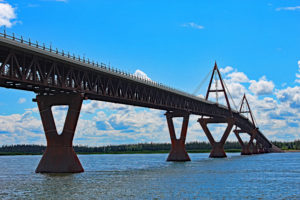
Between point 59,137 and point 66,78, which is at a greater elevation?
point 66,78

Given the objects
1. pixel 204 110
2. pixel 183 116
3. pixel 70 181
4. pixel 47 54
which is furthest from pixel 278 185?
pixel 204 110

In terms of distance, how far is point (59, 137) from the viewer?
58250mm

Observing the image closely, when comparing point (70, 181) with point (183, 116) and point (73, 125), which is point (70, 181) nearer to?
point (73, 125)

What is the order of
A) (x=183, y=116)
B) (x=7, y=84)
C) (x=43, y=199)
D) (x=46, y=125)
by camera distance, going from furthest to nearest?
(x=183, y=116)
(x=46, y=125)
(x=7, y=84)
(x=43, y=199)

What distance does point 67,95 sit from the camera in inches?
2350

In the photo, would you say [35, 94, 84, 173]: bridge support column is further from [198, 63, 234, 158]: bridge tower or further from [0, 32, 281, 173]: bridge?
[198, 63, 234, 158]: bridge tower

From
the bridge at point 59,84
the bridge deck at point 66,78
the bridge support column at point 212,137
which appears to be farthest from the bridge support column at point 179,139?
the bridge support column at point 212,137

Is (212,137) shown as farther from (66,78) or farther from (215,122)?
(66,78)

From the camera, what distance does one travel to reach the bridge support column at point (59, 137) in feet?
189

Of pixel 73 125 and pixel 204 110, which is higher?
pixel 204 110

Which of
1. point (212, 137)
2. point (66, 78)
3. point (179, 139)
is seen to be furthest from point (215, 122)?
point (66, 78)

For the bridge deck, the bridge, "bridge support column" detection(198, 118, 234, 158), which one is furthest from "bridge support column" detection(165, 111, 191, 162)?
"bridge support column" detection(198, 118, 234, 158)

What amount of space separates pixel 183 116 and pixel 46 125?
50485 millimetres

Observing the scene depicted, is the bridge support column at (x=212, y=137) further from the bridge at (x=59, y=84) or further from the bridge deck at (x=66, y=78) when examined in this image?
the bridge at (x=59, y=84)
